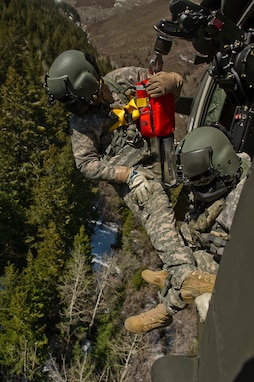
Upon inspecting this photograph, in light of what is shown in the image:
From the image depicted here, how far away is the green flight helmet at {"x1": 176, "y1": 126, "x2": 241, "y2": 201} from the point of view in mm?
4711

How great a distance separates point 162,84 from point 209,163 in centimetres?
134

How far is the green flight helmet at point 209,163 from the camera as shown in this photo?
471 centimetres

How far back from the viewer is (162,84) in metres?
5.50

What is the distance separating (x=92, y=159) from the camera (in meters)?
5.89

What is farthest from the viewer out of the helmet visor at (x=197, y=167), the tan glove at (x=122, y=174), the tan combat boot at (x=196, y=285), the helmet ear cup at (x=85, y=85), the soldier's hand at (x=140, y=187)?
the tan glove at (x=122, y=174)

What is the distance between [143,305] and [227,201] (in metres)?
28.5

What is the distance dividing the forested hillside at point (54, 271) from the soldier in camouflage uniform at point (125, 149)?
18275mm

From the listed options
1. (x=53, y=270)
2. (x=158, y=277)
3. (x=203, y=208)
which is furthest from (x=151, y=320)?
(x=53, y=270)

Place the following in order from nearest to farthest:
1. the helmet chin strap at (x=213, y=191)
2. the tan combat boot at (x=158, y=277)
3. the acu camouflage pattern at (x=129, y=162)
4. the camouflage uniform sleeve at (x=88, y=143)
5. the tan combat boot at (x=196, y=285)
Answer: the tan combat boot at (x=196, y=285)
the helmet chin strap at (x=213, y=191)
the acu camouflage pattern at (x=129, y=162)
the camouflage uniform sleeve at (x=88, y=143)
the tan combat boot at (x=158, y=277)

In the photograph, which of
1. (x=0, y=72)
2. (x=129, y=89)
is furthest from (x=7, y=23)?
(x=129, y=89)

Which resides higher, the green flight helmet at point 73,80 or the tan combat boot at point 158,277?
the green flight helmet at point 73,80

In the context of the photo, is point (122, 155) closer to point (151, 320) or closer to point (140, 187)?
point (140, 187)

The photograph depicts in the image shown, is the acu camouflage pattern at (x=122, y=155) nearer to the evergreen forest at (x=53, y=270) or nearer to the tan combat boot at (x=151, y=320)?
the tan combat boot at (x=151, y=320)

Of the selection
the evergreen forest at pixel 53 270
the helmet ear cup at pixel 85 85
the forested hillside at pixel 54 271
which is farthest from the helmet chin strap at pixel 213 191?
the evergreen forest at pixel 53 270
